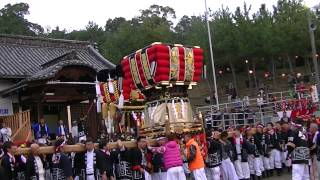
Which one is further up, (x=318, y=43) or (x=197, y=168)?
(x=318, y=43)

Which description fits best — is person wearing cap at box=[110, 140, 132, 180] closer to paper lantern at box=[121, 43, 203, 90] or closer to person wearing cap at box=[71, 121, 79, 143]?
paper lantern at box=[121, 43, 203, 90]

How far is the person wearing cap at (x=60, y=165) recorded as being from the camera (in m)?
9.73

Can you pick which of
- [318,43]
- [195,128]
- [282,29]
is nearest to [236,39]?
[282,29]

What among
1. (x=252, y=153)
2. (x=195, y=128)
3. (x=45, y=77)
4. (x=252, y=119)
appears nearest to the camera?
(x=195, y=128)

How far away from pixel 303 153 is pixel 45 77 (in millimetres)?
11836

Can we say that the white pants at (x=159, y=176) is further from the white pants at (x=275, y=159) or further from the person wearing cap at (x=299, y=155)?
the white pants at (x=275, y=159)

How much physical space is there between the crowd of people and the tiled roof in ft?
31.4

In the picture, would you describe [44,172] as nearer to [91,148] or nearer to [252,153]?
[91,148]

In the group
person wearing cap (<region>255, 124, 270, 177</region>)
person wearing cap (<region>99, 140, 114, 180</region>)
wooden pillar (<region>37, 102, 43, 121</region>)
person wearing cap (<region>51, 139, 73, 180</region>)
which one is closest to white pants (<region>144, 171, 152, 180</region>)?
person wearing cap (<region>99, 140, 114, 180</region>)

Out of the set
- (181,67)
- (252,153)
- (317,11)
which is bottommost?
(252,153)

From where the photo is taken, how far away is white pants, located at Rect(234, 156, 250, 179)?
44.7ft

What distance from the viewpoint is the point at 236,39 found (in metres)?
37.9

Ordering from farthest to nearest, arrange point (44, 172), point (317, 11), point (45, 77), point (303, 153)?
point (317, 11)
point (45, 77)
point (303, 153)
point (44, 172)

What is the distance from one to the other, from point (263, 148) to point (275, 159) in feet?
3.27
